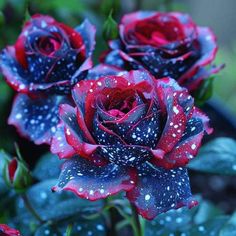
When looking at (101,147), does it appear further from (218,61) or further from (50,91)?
(218,61)

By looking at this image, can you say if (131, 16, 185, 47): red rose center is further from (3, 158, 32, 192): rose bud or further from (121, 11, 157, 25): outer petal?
(3, 158, 32, 192): rose bud

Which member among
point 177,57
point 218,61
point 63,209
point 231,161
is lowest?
point 218,61

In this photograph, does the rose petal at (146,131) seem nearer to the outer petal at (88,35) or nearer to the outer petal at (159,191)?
the outer petal at (159,191)

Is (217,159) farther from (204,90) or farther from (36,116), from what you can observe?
(36,116)

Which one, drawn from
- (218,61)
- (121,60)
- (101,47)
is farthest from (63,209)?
(218,61)

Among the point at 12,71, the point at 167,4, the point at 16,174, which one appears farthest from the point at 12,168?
A: the point at 167,4

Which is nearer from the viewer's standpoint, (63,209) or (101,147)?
(101,147)
